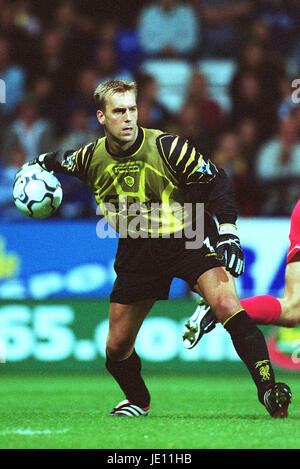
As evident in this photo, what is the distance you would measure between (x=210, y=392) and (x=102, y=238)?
2447 mm

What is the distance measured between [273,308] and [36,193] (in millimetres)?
1626

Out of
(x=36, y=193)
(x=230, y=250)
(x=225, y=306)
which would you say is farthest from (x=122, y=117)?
(x=225, y=306)

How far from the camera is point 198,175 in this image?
17.0 feet

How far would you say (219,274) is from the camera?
5203mm

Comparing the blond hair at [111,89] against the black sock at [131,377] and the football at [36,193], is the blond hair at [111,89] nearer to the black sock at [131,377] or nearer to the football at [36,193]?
the football at [36,193]

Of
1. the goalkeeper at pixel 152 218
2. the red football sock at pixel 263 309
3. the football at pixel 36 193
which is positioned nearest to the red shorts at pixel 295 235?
the red football sock at pixel 263 309

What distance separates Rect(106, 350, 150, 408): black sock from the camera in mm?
5609

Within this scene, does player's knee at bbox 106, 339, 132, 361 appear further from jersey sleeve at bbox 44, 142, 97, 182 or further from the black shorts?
jersey sleeve at bbox 44, 142, 97, 182

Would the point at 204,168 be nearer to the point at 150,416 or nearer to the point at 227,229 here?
the point at 227,229

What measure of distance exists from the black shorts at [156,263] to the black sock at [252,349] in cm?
36

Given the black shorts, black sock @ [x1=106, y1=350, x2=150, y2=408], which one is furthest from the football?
black sock @ [x1=106, y1=350, x2=150, y2=408]
